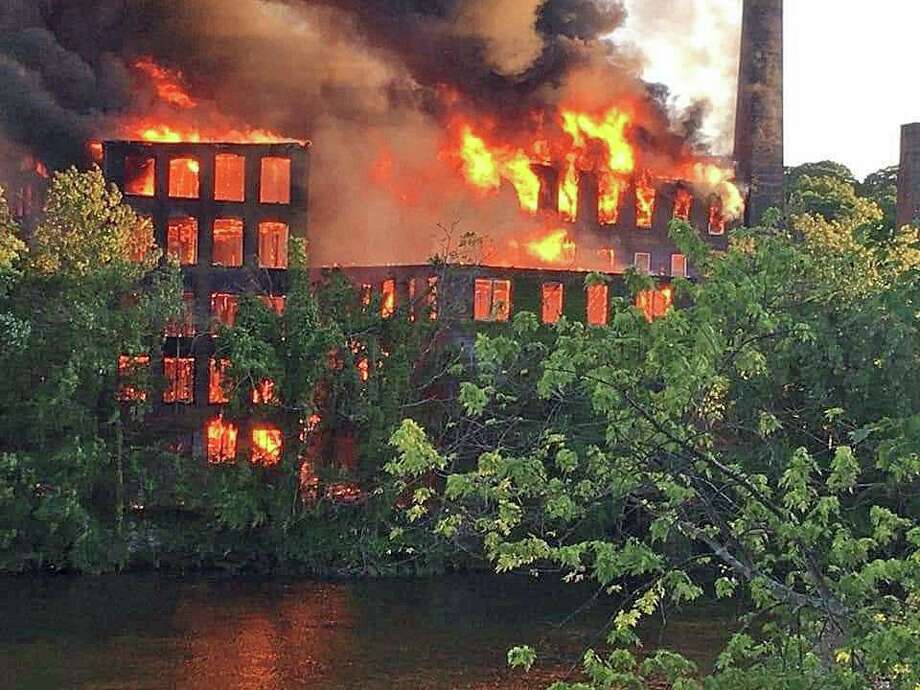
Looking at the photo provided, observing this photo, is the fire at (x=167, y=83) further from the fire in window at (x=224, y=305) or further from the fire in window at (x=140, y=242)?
the fire in window at (x=140, y=242)

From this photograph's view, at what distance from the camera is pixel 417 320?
52.4 metres

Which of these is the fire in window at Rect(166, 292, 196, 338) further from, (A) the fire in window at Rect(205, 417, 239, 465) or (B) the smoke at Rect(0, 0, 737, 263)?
(B) the smoke at Rect(0, 0, 737, 263)

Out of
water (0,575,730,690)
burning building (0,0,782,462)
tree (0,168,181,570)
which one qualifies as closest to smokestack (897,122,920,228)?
burning building (0,0,782,462)

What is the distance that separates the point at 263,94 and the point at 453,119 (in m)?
10.9

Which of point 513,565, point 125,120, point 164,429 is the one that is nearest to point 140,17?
point 125,120

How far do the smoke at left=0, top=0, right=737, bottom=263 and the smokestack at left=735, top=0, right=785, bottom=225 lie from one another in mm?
7339

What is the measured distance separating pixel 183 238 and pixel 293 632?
3342cm

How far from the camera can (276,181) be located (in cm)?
6962

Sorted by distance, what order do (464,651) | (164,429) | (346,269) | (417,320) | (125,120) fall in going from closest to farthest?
(464,651) < (417,320) < (164,429) < (346,269) < (125,120)

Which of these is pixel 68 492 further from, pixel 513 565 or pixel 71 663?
pixel 513 565

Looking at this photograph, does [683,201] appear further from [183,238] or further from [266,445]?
[266,445]

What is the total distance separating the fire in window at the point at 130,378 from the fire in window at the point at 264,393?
3789 millimetres

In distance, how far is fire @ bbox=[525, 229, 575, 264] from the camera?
77.6m

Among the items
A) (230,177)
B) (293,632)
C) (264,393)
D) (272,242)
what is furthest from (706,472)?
(230,177)
